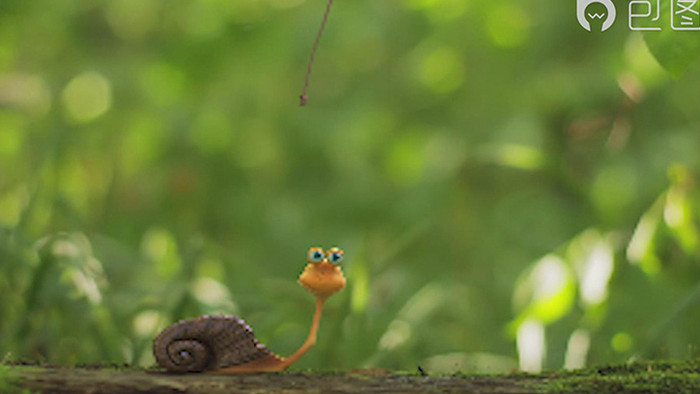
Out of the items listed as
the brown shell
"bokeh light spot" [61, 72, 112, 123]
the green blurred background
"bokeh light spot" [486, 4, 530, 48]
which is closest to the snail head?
the brown shell

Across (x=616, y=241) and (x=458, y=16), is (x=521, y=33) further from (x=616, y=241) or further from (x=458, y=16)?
(x=616, y=241)

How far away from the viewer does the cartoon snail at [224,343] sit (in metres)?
1.19

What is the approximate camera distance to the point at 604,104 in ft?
10.2

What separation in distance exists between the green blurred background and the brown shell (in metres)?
0.89

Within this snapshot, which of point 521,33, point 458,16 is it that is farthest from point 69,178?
point 521,33

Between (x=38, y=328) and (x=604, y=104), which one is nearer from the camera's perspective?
(x=38, y=328)

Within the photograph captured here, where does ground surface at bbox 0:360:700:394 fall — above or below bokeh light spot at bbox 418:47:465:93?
below

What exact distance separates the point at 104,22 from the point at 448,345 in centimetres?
232

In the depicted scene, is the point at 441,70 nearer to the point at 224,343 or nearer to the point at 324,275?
the point at 324,275

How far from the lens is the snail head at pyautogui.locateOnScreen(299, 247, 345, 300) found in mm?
1277

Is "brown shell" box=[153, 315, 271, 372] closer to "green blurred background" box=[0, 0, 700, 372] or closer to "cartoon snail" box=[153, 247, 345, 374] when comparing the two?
"cartoon snail" box=[153, 247, 345, 374]

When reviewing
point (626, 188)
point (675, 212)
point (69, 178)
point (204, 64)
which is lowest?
point (675, 212)

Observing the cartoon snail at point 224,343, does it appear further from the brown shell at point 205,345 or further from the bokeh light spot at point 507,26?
the bokeh light spot at point 507,26

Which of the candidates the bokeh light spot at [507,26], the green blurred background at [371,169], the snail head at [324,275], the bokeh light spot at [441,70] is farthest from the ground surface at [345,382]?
the bokeh light spot at [441,70]
